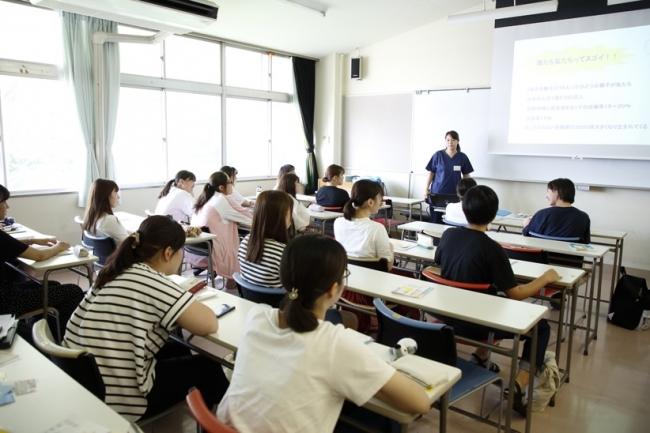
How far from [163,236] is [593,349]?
3.27m

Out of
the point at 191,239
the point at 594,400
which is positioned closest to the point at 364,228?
the point at 191,239

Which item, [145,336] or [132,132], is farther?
[132,132]

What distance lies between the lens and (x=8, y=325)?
1856 mm

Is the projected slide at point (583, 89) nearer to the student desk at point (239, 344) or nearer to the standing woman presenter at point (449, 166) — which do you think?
the standing woman presenter at point (449, 166)

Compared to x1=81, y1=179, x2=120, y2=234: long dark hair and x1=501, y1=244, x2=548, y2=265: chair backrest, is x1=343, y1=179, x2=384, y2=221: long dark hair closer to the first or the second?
x1=501, y1=244, x2=548, y2=265: chair backrest

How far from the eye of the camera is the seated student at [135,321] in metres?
1.74

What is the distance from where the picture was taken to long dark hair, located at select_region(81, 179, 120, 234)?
3.63 m

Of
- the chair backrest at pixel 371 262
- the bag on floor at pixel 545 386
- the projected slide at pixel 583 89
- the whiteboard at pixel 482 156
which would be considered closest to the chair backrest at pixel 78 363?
the chair backrest at pixel 371 262

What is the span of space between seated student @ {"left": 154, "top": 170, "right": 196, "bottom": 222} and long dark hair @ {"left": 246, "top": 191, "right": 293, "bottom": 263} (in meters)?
2.49

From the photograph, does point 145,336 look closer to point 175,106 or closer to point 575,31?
point 175,106

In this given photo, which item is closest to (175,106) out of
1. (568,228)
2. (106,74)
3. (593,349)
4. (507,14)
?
(106,74)

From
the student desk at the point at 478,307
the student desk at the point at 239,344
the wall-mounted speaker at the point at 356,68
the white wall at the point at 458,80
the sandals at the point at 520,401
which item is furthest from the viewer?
the wall-mounted speaker at the point at 356,68

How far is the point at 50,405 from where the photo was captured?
54.2 inches

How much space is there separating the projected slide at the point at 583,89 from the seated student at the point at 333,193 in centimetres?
255
